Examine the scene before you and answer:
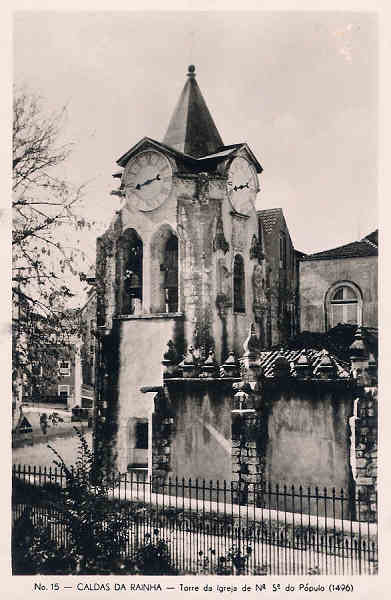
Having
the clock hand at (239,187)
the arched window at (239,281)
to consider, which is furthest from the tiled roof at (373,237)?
the arched window at (239,281)

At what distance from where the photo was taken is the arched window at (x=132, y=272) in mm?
19188

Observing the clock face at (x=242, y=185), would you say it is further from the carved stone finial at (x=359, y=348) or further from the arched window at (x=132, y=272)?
the carved stone finial at (x=359, y=348)

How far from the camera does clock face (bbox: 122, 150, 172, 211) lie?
60.4ft

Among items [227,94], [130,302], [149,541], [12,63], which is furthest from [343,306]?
[12,63]

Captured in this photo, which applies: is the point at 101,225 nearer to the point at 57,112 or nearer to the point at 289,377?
the point at 57,112

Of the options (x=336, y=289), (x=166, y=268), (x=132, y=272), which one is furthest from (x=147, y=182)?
(x=336, y=289)

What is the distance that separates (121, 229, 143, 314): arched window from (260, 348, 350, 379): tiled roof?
148 inches

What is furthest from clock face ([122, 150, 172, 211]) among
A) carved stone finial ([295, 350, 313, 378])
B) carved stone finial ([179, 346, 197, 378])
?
carved stone finial ([295, 350, 313, 378])

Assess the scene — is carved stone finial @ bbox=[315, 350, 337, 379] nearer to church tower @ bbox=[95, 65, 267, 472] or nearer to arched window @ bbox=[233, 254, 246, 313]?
→ church tower @ bbox=[95, 65, 267, 472]

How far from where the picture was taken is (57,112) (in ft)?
44.8

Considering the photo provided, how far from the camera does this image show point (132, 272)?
63.3ft

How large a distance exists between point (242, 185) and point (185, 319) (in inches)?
157

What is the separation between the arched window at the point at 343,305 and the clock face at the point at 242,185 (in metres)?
3.71
